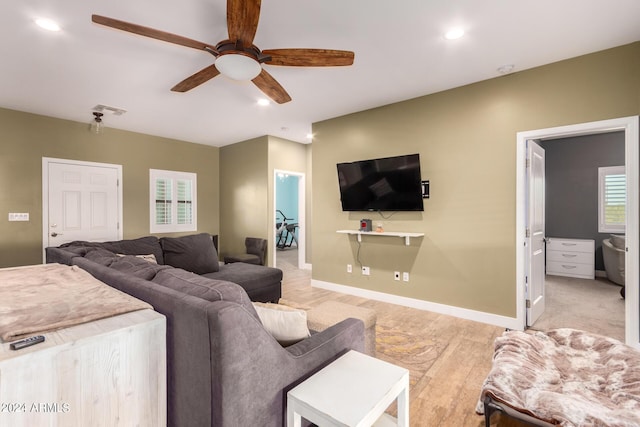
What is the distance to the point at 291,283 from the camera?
205 inches

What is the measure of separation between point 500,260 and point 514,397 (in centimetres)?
199

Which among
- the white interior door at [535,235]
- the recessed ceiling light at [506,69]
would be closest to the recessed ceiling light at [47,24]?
the recessed ceiling light at [506,69]

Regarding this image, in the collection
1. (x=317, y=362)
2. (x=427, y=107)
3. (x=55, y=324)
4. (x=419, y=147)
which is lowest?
(x=317, y=362)

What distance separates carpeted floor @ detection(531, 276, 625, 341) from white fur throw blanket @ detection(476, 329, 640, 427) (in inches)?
52.7

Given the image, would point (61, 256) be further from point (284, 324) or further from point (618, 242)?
point (618, 242)

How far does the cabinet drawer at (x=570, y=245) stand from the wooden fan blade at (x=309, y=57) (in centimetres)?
559

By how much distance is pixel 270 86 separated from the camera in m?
2.72

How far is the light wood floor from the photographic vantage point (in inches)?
74.3

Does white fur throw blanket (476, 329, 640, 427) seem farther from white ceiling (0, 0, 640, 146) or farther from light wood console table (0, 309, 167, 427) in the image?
white ceiling (0, 0, 640, 146)

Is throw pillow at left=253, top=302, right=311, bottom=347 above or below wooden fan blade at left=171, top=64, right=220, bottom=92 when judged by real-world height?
below

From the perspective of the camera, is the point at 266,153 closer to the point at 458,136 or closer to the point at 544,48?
the point at 458,136

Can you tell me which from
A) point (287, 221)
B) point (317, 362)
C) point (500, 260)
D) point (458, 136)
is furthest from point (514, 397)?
point (287, 221)

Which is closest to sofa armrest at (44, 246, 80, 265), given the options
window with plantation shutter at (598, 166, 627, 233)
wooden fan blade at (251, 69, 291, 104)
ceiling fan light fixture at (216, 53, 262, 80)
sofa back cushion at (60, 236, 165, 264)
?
sofa back cushion at (60, 236, 165, 264)

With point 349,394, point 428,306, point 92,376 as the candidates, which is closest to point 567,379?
point 349,394
